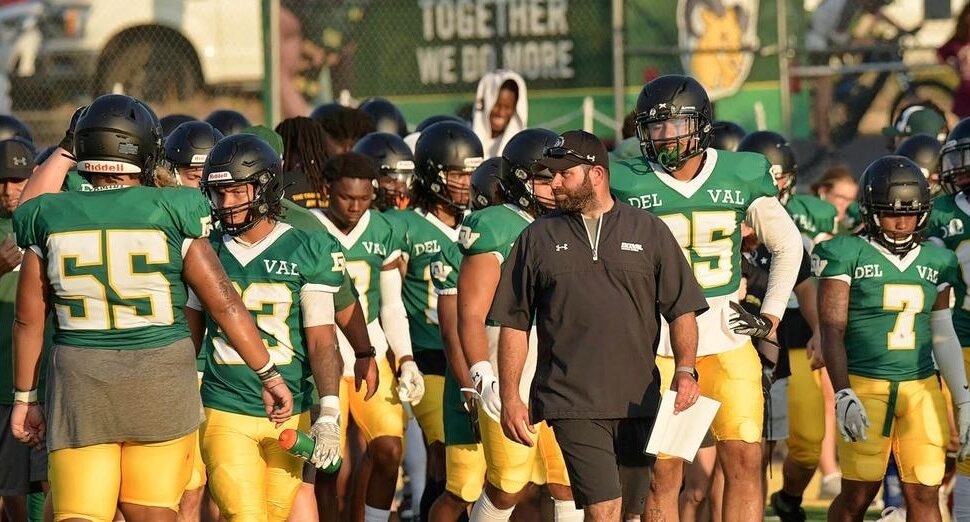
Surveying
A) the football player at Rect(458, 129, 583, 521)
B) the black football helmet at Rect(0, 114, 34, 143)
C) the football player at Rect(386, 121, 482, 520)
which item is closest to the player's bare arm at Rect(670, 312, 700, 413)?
the football player at Rect(458, 129, 583, 521)

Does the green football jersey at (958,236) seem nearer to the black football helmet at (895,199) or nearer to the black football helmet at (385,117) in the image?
the black football helmet at (895,199)

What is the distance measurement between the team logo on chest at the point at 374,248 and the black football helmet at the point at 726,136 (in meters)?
2.37

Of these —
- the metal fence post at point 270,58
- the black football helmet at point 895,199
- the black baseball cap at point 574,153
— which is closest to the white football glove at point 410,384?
the black baseball cap at point 574,153

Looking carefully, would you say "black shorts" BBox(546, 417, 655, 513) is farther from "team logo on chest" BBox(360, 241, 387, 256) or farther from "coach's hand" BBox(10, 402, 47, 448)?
"team logo on chest" BBox(360, 241, 387, 256)

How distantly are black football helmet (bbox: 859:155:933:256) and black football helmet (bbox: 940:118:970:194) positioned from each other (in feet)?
2.15

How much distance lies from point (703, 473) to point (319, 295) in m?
2.10

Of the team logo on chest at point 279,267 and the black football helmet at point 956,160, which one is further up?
the black football helmet at point 956,160

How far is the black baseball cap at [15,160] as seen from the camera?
7438mm

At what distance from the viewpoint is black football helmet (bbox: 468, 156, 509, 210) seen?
7699mm

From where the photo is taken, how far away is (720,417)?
684 cm

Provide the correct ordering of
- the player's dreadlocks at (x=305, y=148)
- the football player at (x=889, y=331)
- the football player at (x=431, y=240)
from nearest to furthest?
the football player at (x=889, y=331) → the football player at (x=431, y=240) → the player's dreadlocks at (x=305, y=148)

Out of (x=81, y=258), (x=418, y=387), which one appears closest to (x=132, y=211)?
(x=81, y=258)

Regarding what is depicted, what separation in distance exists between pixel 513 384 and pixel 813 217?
3.55 metres

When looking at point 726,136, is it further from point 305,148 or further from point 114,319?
point 114,319
